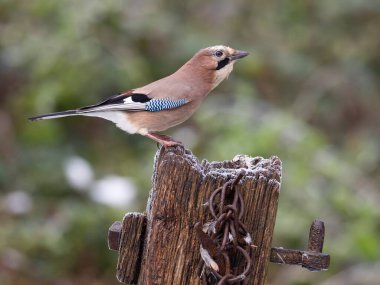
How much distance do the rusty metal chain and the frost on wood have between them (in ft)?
0.17

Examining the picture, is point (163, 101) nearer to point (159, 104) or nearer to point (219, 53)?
point (159, 104)

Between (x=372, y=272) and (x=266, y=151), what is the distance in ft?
4.73

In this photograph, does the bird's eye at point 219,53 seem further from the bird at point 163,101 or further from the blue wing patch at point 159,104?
the blue wing patch at point 159,104

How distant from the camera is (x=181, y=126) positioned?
358 inches

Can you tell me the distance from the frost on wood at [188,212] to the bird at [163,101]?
1.23 m

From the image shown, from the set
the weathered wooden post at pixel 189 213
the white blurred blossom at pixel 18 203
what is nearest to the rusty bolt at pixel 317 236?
the weathered wooden post at pixel 189 213

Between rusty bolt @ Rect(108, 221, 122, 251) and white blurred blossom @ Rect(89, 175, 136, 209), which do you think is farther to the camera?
white blurred blossom @ Rect(89, 175, 136, 209)

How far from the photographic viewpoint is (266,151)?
710 cm

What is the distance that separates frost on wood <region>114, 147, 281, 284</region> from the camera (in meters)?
3.02

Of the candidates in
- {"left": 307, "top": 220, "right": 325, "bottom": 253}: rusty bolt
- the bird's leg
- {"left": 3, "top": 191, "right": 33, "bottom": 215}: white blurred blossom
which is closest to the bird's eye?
the bird's leg

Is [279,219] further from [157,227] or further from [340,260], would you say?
[157,227]

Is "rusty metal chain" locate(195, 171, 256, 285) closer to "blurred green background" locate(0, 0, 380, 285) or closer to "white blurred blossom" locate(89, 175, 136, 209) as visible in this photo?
"blurred green background" locate(0, 0, 380, 285)

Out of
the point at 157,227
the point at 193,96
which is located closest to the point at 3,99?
the point at 193,96

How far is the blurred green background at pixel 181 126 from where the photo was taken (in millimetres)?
7188
